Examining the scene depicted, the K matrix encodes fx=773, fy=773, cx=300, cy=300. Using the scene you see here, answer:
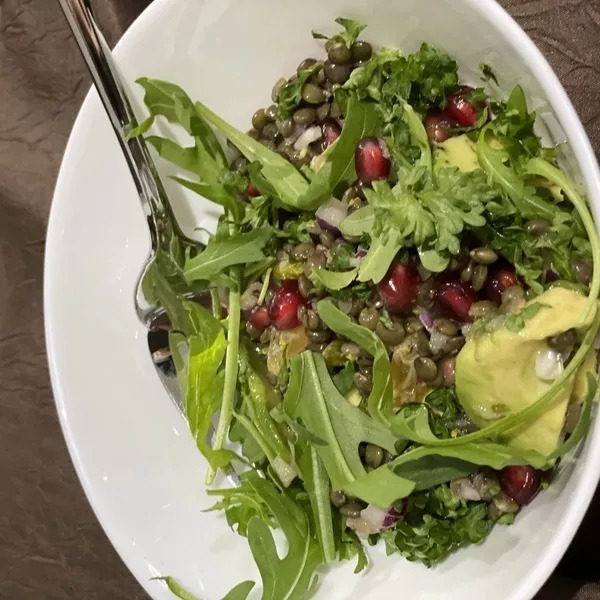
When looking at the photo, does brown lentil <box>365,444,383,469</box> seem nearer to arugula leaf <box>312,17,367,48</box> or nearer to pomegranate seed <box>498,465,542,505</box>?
pomegranate seed <box>498,465,542,505</box>

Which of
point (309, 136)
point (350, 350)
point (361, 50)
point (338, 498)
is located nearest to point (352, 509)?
point (338, 498)

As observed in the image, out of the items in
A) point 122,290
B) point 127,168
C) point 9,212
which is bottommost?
point 9,212

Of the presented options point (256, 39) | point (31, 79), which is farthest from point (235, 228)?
point (31, 79)

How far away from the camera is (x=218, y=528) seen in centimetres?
137

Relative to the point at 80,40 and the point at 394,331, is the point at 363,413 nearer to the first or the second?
the point at 394,331

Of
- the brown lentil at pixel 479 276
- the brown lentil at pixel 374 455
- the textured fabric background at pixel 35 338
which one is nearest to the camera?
the brown lentil at pixel 479 276

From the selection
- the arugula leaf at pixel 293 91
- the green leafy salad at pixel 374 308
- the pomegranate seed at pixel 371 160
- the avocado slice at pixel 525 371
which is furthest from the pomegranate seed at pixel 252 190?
the avocado slice at pixel 525 371

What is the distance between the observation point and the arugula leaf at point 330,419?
1.17 m

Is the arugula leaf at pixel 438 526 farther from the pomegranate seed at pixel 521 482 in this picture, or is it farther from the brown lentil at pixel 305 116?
the brown lentil at pixel 305 116

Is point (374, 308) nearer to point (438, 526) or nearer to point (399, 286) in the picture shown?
point (399, 286)

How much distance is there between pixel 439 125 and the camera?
1154 millimetres

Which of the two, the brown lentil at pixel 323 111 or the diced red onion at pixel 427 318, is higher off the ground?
the brown lentil at pixel 323 111

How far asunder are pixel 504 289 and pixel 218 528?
0.66 metres

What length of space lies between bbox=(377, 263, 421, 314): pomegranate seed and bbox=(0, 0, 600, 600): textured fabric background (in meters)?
0.84
